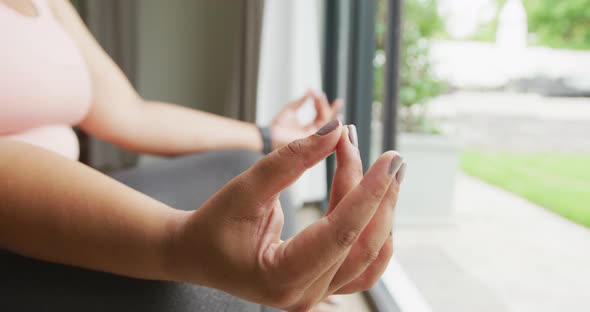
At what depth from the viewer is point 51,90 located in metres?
0.59

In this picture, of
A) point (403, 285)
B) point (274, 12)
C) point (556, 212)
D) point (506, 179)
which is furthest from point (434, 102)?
point (403, 285)

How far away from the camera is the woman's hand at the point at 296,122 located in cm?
94

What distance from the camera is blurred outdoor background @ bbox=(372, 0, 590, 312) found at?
1501mm

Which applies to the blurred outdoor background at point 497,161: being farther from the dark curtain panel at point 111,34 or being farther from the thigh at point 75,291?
the dark curtain panel at point 111,34

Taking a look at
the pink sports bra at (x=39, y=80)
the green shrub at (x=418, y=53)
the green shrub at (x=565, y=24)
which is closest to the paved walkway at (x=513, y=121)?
the green shrub at (x=418, y=53)

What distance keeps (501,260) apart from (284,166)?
1.88 meters

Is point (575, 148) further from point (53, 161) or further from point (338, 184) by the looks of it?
point (53, 161)

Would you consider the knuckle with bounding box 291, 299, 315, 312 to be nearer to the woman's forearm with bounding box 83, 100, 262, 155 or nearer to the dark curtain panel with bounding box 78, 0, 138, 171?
the woman's forearm with bounding box 83, 100, 262, 155

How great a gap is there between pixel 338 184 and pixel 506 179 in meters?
2.79

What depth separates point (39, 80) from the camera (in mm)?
566

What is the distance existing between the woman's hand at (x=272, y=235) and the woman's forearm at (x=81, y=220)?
24 mm

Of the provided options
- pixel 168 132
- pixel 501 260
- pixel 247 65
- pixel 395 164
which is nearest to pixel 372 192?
pixel 395 164

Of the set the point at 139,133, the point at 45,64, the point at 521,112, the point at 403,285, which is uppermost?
the point at 45,64

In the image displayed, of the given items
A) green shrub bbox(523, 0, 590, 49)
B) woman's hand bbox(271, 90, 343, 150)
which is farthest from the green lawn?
woman's hand bbox(271, 90, 343, 150)
